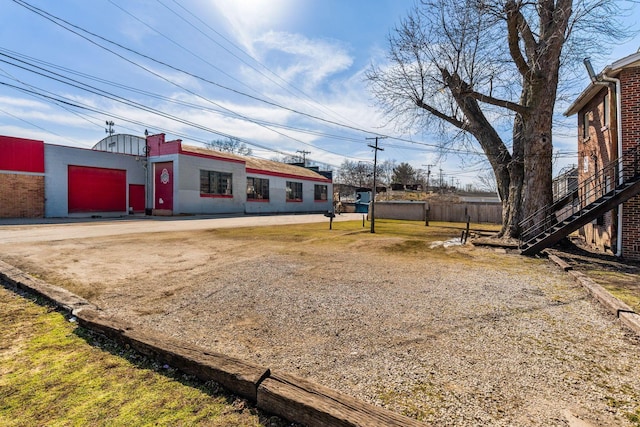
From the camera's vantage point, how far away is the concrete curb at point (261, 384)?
1.72 m

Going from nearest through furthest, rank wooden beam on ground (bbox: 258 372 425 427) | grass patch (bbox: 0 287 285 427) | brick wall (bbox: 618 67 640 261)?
wooden beam on ground (bbox: 258 372 425 427), grass patch (bbox: 0 287 285 427), brick wall (bbox: 618 67 640 261)

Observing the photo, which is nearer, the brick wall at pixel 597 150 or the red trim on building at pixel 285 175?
the brick wall at pixel 597 150

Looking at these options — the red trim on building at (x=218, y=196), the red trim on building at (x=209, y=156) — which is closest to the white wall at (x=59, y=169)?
the red trim on building at (x=209, y=156)

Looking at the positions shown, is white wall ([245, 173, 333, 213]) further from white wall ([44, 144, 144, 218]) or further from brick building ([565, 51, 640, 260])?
brick building ([565, 51, 640, 260])

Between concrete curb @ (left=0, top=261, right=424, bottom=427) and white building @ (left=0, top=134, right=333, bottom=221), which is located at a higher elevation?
white building @ (left=0, top=134, right=333, bottom=221)

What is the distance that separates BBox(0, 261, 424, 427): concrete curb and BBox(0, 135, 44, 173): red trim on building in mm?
20350

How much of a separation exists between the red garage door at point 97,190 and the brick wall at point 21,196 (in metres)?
1.61

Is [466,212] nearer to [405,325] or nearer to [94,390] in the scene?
[405,325]

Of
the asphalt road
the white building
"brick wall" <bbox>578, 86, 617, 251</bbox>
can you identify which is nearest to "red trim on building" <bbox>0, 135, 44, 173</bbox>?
the white building

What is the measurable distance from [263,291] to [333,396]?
2.87 metres

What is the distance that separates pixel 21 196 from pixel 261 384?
22408 millimetres

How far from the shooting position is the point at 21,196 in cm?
1742

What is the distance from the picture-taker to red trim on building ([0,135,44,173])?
1688 centimetres

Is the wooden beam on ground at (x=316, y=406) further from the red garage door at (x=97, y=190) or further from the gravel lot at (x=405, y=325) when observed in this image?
the red garage door at (x=97, y=190)
